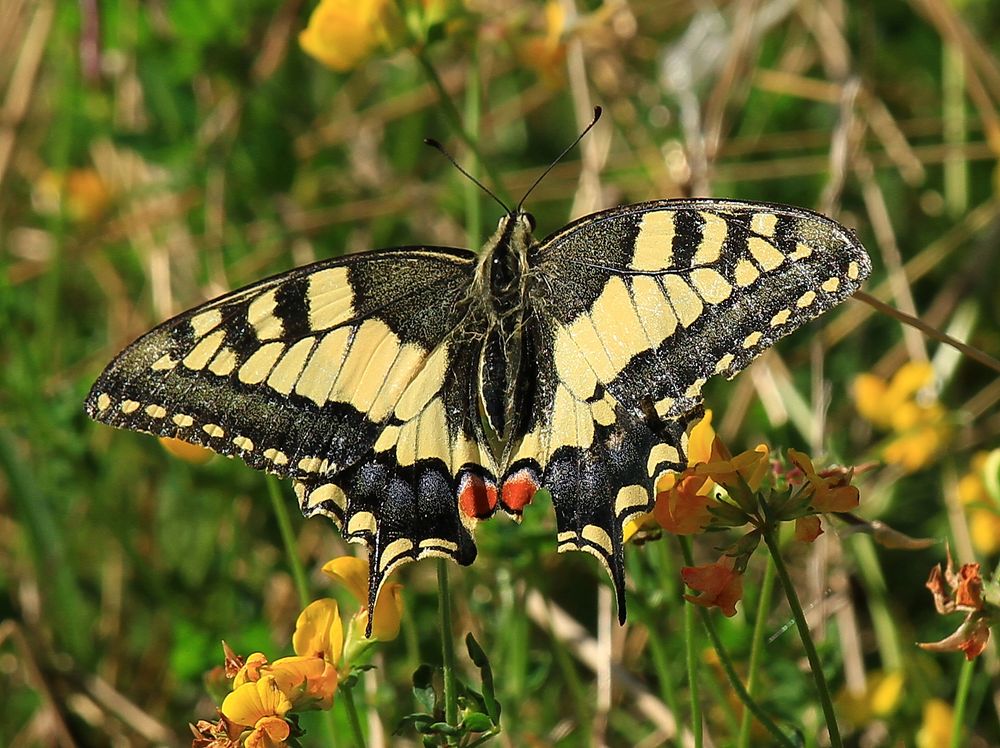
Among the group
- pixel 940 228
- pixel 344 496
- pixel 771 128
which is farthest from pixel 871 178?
pixel 344 496

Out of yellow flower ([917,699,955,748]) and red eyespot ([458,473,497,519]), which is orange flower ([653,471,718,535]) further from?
yellow flower ([917,699,955,748])

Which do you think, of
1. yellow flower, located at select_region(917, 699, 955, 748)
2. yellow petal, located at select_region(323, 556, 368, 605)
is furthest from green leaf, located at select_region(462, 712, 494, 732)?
yellow flower, located at select_region(917, 699, 955, 748)

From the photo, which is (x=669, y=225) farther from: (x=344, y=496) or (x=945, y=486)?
(x=945, y=486)

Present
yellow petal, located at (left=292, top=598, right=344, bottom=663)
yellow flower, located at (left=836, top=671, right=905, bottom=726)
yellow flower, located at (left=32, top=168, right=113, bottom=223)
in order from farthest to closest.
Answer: yellow flower, located at (left=32, top=168, right=113, bottom=223) → yellow flower, located at (left=836, top=671, right=905, bottom=726) → yellow petal, located at (left=292, top=598, right=344, bottom=663)

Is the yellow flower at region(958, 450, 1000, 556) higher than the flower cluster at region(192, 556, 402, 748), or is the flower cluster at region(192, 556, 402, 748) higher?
the flower cluster at region(192, 556, 402, 748)

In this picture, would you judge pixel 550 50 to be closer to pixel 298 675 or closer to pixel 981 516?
pixel 981 516

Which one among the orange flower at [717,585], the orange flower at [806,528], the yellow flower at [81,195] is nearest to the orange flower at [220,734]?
the orange flower at [717,585]
